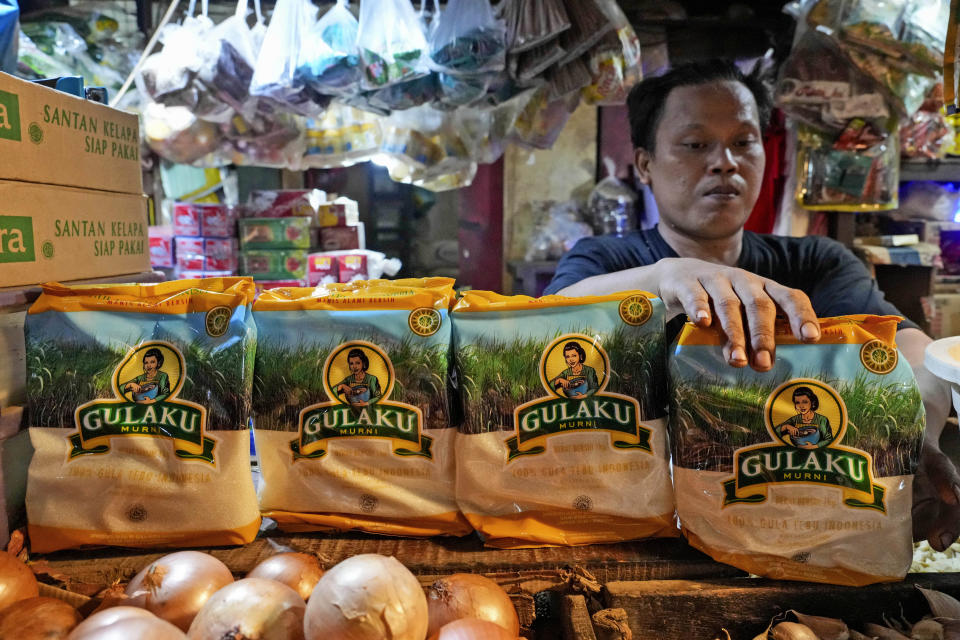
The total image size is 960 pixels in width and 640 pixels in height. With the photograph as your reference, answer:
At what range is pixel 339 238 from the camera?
4129mm

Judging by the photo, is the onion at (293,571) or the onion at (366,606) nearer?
the onion at (366,606)

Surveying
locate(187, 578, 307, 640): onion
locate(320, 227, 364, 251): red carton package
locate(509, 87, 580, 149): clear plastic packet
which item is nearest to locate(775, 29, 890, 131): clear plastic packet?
locate(509, 87, 580, 149): clear plastic packet

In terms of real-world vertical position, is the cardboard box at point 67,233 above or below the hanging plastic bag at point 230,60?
below

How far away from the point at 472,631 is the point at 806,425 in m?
0.55

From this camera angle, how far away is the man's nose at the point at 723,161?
1.57m

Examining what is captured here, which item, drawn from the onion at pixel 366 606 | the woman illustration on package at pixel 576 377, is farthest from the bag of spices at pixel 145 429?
the woman illustration on package at pixel 576 377

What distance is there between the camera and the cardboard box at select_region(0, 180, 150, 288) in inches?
46.0

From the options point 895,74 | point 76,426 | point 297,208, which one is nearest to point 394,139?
point 297,208

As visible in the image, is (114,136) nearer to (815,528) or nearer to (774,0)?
(815,528)

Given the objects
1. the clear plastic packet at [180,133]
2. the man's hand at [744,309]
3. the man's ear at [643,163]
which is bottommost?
the man's hand at [744,309]

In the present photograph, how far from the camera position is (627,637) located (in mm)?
898

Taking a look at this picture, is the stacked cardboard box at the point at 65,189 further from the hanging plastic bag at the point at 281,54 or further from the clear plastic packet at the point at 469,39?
the clear plastic packet at the point at 469,39

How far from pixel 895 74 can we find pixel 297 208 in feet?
10.2

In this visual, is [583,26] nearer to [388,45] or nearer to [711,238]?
[388,45]
